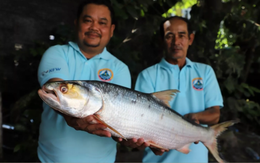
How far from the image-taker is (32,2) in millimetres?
3031

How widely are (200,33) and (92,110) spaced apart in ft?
11.4

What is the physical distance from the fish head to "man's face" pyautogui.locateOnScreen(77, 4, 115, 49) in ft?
2.57

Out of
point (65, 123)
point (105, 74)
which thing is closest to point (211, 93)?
point (105, 74)

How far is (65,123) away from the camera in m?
1.82

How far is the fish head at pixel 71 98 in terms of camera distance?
4.18ft

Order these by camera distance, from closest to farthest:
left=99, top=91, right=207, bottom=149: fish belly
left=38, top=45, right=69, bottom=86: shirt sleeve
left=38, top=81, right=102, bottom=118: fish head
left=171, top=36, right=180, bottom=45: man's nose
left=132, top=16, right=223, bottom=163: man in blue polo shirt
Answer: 1. left=38, top=81, right=102, bottom=118: fish head
2. left=99, top=91, right=207, bottom=149: fish belly
3. left=38, top=45, right=69, bottom=86: shirt sleeve
4. left=132, top=16, right=223, bottom=163: man in blue polo shirt
5. left=171, top=36, right=180, bottom=45: man's nose

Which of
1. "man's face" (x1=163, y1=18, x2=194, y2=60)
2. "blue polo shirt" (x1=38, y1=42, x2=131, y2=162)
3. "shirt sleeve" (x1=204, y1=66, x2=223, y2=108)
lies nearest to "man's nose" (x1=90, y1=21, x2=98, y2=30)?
"blue polo shirt" (x1=38, y1=42, x2=131, y2=162)

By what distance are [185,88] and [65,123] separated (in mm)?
1261

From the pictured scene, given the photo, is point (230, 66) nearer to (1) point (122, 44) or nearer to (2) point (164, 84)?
(1) point (122, 44)

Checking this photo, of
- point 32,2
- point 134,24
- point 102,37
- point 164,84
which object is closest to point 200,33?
point 134,24

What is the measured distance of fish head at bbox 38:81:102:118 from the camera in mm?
1275

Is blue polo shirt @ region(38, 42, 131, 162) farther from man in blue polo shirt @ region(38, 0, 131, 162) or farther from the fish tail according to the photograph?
the fish tail

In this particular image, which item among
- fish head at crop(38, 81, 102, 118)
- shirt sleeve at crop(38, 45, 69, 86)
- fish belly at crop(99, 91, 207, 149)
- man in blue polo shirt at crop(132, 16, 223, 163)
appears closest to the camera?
fish head at crop(38, 81, 102, 118)

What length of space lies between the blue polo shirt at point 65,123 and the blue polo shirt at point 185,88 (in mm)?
319
